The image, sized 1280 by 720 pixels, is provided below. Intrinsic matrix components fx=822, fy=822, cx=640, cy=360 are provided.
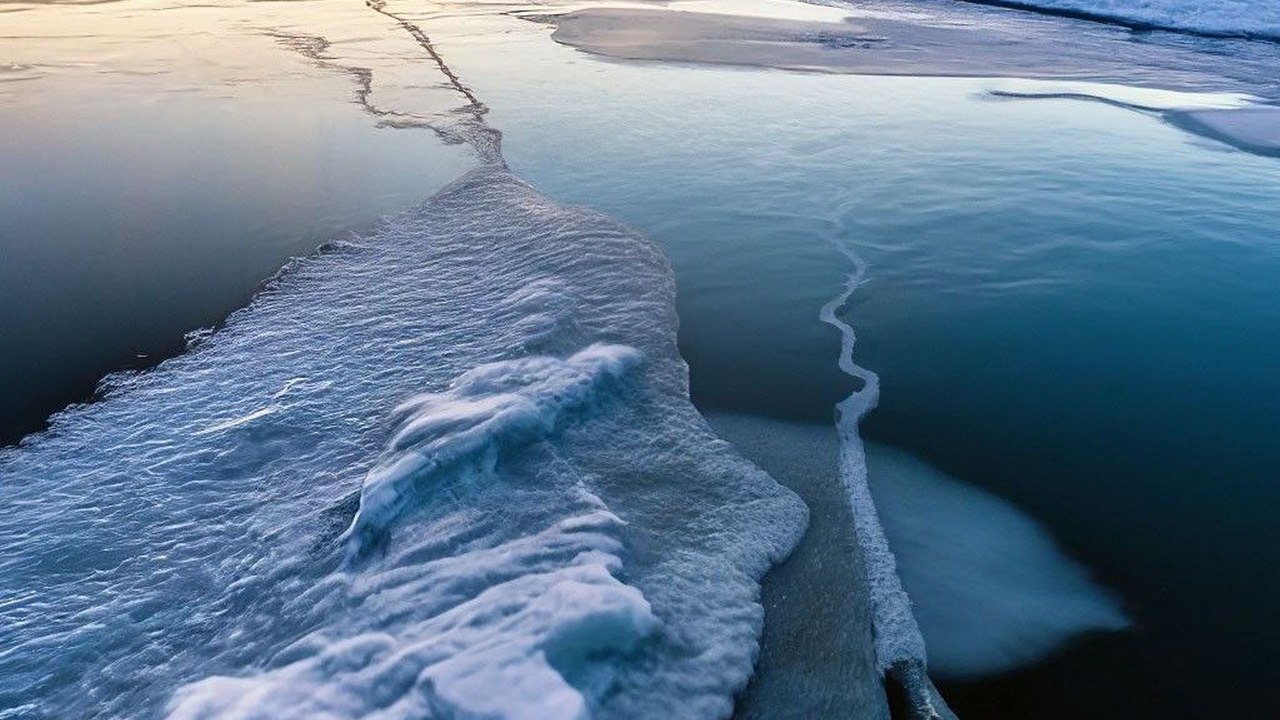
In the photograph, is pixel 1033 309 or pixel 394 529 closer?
pixel 394 529

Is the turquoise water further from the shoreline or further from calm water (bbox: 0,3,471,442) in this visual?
→ calm water (bbox: 0,3,471,442)

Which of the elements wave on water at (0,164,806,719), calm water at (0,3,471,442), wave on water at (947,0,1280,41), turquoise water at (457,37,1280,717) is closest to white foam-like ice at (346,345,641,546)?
wave on water at (0,164,806,719)

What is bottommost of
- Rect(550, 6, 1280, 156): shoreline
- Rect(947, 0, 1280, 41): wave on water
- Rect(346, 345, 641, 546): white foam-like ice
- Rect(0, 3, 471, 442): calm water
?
Rect(346, 345, 641, 546): white foam-like ice

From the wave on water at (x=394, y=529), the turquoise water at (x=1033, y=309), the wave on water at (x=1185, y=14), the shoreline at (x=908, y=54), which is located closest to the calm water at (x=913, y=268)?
the turquoise water at (x=1033, y=309)

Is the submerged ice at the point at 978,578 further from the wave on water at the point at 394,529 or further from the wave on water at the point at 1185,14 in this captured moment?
the wave on water at the point at 1185,14

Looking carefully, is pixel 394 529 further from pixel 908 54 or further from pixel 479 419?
pixel 908 54

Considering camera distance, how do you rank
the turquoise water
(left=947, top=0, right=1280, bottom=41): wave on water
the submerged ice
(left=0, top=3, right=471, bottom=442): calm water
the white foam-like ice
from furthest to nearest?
(left=947, top=0, right=1280, bottom=41): wave on water
(left=0, top=3, right=471, bottom=442): calm water
the white foam-like ice
the turquoise water
the submerged ice

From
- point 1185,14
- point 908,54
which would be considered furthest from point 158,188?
point 1185,14

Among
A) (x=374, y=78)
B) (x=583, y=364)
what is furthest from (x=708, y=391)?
(x=374, y=78)
